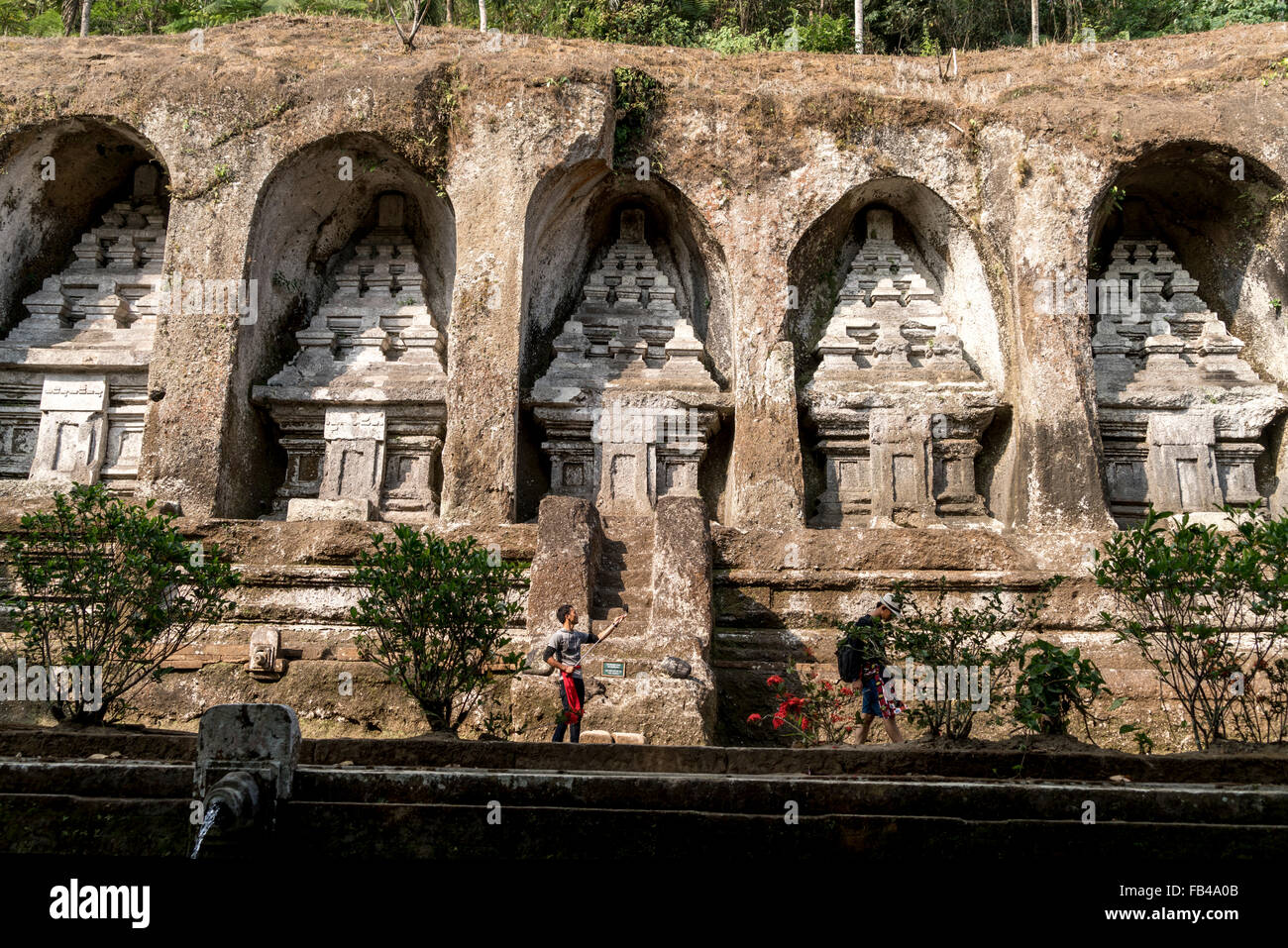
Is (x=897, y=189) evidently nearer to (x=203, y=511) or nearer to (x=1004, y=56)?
(x=1004, y=56)

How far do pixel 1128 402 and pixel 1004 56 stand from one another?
4.59m

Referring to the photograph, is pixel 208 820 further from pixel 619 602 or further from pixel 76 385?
pixel 76 385

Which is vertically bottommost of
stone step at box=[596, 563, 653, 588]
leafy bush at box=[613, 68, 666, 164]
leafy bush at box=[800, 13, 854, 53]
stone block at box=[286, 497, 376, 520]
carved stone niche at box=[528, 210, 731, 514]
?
stone step at box=[596, 563, 653, 588]

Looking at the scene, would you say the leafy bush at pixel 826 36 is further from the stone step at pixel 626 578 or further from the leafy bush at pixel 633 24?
the stone step at pixel 626 578

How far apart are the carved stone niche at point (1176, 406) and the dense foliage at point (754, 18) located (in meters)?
6.15

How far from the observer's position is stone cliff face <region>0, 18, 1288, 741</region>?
11906mm

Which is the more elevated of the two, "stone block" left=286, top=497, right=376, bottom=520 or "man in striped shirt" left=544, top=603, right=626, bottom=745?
"stone block" left=286, top=497, right=376, bottom=520

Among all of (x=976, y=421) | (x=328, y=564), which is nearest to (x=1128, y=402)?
(x=976, y=421)

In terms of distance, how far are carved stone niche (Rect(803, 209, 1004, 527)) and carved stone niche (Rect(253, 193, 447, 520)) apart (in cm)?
458

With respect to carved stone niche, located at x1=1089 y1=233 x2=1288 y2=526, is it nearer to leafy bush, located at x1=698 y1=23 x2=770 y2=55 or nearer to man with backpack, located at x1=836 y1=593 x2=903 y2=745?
man with backpack, located at x1=836 y1=593 x2=903 y2=745

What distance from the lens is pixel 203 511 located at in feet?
37.0

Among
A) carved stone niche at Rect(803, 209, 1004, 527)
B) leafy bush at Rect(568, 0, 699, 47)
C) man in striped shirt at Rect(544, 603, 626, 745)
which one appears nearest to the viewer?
man in striped shirt at Rect(544, 603, 626, 745)

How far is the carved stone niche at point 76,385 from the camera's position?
42.5 feet

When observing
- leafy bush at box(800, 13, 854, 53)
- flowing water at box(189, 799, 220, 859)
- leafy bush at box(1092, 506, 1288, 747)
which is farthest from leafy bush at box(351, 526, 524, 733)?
leafy bush at box(800, 13, 854, 53)
